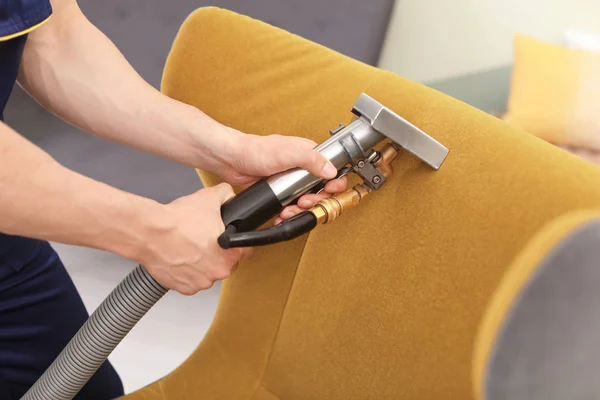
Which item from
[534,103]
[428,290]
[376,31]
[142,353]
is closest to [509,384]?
[428,290]

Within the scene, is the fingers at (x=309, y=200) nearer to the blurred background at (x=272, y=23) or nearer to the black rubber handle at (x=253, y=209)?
the black rubber handle at (x=253, y=209)

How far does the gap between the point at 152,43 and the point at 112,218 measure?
120cm

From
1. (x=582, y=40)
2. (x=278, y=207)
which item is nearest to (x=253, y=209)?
(x=278, y=207)

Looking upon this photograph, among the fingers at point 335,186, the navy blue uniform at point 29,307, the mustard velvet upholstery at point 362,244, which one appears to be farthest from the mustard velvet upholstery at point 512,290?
the navy blue uniform at point 29,307

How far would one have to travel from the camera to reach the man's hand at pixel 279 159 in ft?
2.08

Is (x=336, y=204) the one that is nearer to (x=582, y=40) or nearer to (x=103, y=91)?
(x=103, y=91)

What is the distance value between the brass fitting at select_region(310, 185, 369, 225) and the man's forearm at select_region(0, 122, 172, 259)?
18 cm

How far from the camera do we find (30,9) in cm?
66

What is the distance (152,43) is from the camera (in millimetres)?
1687

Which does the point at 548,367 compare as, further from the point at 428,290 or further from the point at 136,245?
the point at 136,245

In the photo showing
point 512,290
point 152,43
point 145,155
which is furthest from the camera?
point 152,43

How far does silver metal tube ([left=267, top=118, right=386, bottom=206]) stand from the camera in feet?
2.06

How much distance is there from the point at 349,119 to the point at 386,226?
14 centimetres

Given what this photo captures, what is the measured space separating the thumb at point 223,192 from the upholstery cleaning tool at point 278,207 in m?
0.02
